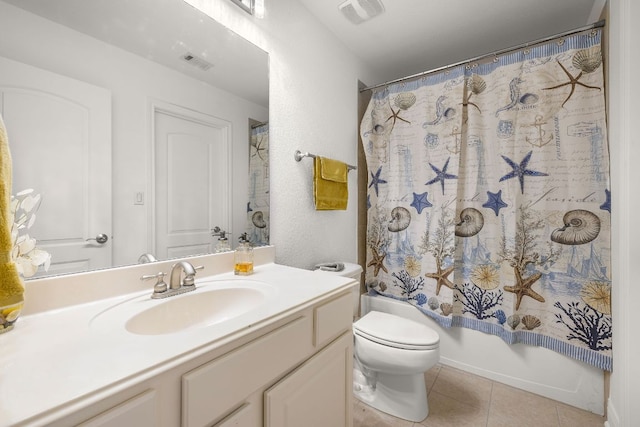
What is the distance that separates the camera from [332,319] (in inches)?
36.2

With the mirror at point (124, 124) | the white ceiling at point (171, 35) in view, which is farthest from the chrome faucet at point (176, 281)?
the white ceiling at point (171, 35)

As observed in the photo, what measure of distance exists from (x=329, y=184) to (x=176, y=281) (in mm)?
1053

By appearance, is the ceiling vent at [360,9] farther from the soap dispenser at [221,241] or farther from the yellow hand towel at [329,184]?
the soap dispenser at [221,241]

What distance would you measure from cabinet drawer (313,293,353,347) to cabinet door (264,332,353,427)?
0.04 m

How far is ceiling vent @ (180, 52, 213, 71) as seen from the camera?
1.07 metres

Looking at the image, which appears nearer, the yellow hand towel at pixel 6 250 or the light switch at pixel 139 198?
the yellow hand towel at pixel 6 250

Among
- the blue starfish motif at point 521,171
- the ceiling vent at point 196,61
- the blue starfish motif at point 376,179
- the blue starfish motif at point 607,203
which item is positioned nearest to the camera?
the ceiling vent at point 196,61

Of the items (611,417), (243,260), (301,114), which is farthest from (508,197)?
(243,260)

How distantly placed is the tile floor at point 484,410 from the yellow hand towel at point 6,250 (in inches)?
57.3

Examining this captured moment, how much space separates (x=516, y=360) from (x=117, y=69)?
2398mm

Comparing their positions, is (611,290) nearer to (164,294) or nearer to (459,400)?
(459,400)

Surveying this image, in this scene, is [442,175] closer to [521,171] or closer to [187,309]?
[521,171]

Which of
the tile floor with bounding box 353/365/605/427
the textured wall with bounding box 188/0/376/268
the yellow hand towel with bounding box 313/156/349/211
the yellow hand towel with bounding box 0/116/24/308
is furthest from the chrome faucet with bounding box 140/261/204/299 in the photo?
the tile floor with bounding box 353/365/605/427

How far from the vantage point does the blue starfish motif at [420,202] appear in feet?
6.20
